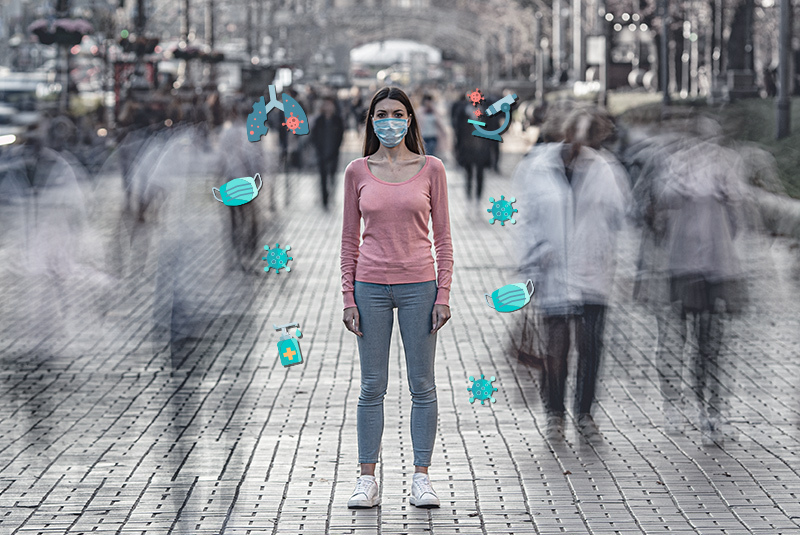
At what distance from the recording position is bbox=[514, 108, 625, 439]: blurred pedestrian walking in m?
6.95

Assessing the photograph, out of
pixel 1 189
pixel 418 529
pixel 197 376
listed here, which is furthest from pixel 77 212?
pixel 418 529

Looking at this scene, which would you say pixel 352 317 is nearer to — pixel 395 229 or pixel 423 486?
pixel 395 229

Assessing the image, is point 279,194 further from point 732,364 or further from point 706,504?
point 706,504

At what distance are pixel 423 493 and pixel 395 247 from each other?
3.61 feet

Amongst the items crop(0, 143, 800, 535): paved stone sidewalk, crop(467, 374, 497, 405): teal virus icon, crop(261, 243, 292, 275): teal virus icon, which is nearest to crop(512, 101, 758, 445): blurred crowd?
crop(0, 143, 800, 535): paved stone sidewalk

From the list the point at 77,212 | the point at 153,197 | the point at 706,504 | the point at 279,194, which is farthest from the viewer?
the point at 279,194

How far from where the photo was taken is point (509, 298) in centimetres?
595

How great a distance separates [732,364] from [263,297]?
4.76m

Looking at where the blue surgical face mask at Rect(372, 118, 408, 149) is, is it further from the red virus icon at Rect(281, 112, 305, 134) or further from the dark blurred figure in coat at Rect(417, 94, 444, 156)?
the dark blurred figure in coat at Rect(417, 94, 444, 156)

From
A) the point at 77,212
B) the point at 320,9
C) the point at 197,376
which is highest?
the point at 320,9

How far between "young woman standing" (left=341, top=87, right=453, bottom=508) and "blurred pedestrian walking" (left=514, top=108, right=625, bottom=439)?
1.33 metres

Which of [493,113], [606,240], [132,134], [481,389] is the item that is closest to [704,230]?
[606,240]

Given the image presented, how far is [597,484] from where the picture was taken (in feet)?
20.6

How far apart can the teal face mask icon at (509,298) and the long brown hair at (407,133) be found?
72cm
